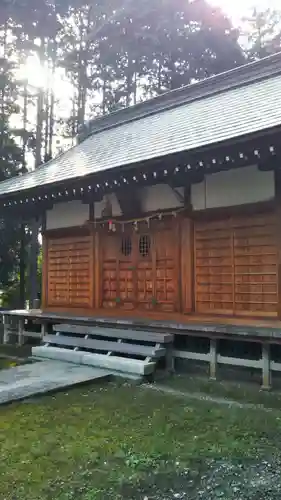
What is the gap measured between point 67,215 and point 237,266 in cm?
447

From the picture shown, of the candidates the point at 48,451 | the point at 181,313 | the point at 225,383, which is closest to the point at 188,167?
the point at 181,313

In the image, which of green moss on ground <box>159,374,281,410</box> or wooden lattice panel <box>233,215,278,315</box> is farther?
wooden lattice panel <box>233,215,278,315</box>

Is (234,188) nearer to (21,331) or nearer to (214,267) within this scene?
(214,267)

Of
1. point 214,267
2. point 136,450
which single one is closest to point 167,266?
point 214,267

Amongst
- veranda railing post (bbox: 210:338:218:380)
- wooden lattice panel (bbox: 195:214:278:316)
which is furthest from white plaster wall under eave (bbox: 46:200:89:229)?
veranda railing post (bbox: 210:338:218:380)

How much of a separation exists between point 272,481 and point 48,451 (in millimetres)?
1906

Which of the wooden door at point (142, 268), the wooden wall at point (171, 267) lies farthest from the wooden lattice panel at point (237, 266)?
the wooden door at point (142, 268)

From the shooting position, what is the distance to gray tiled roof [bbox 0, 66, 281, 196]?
6848mm

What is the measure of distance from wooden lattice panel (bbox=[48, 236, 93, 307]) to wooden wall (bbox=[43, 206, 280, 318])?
0.02m

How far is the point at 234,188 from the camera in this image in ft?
23.9

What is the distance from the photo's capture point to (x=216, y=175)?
24.6 feet

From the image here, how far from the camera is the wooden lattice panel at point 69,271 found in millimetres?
9586

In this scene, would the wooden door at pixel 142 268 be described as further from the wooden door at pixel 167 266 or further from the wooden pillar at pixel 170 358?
the wooden pillar at pixel 170 358

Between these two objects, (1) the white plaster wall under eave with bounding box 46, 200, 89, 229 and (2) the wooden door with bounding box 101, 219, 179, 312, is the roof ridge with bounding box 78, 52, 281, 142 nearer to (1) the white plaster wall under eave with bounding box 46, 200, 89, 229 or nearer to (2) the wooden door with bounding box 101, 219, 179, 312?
(1) the white plaster wall under eave with bounding box 46, 200, 89, 229
